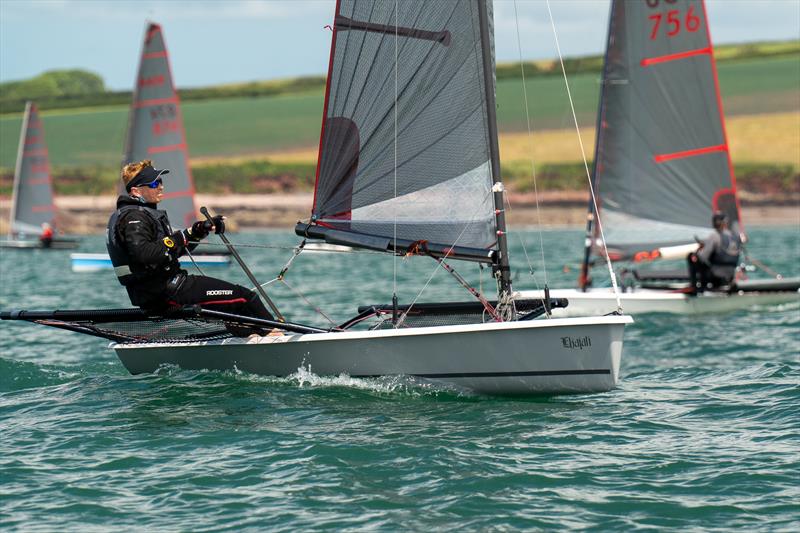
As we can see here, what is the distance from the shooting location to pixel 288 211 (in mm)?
65500

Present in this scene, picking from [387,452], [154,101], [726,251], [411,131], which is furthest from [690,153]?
[154,101]

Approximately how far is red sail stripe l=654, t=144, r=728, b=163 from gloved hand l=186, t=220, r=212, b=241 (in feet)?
39.7

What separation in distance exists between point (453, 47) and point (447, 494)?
4851 millimetres

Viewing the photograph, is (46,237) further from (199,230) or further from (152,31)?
(199,230)

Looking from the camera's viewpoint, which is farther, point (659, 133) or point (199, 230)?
point (659, 133)

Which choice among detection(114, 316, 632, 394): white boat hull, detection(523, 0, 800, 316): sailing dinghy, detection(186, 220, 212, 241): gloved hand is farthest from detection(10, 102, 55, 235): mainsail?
detection(114, 316, 632, 394): white boat hull

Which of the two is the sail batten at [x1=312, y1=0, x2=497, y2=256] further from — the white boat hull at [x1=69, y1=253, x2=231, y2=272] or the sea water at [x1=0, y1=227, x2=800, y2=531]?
the white boat hull at [x1=69, y1=253, x2=231, y2=272]

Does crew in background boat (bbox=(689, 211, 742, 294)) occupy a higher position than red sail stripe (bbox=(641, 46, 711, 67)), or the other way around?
red sail stripe (bbox=(641, 46, 711, 67))

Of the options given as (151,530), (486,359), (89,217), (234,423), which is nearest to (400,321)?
(486,359)

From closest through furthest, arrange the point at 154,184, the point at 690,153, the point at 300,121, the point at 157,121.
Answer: the point at 154,184 < the point at 690,153 < the point at 157,121 < the point at 300,121

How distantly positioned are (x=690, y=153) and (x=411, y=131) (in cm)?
1078

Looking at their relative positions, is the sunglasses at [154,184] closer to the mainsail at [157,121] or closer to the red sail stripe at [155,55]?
the mainsail at [157,121]

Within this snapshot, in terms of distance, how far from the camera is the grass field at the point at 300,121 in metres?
81.7

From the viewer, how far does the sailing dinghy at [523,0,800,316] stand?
66.4 ft
